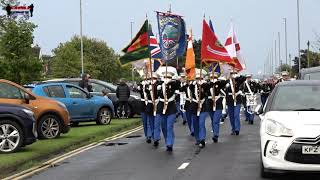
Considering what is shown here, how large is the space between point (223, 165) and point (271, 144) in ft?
8.22

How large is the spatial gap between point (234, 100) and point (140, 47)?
361 cm

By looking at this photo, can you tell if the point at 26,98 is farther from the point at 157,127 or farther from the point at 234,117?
the point at 234,117

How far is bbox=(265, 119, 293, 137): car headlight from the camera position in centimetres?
877

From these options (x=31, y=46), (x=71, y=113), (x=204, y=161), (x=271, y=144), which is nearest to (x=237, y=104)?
(x=71, y=113)

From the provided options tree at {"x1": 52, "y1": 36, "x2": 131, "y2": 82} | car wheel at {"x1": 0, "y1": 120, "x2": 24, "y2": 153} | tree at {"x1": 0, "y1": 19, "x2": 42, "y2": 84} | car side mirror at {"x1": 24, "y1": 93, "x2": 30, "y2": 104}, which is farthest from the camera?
tree at {"x1": 52, "y1": 36, "x2": 131, "y2": 82}

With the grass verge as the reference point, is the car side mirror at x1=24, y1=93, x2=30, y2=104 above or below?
above

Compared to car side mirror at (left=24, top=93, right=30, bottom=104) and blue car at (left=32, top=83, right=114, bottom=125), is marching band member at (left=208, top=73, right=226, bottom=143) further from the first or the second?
blue car at (left=32, top=83, right=114, bottom=125)

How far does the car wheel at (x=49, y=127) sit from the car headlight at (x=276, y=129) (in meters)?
8.46

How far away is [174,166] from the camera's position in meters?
11.3

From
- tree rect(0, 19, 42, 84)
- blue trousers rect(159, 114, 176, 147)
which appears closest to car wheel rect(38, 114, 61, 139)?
blue trousers rect(159, 114, 176, 147)

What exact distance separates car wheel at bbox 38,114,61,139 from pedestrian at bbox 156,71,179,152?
135 inches

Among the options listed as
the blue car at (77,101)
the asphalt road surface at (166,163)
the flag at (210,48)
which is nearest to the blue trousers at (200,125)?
the asphalt road surface at (166,163)

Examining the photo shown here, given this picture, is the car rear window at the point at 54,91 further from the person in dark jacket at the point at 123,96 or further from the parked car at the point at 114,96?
the parked car at the point at 114,96

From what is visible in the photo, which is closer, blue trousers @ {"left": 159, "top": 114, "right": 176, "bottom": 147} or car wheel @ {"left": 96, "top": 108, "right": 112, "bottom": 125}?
blue trousers @ {"left": 159, "top": 114, "right": 176, "bottom": 147}
